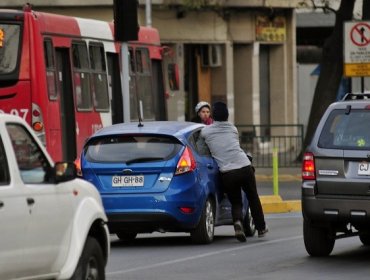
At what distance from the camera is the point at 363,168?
14.1m

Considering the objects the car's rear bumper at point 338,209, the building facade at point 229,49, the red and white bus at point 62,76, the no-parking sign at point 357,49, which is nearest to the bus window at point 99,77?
the red and white bus at point 62,76

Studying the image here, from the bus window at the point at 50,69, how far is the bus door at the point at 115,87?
11.7ft

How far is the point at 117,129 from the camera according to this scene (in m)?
16.8

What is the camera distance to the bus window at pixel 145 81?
2747 centimetres

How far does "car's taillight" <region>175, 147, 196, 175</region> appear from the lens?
1642cm

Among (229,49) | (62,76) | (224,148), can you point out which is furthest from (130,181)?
(229,49)

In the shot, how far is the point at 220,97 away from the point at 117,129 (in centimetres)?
2542

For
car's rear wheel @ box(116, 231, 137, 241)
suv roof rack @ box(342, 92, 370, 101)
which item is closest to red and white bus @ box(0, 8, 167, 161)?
car's rear wheel @ box(116, 231, 137, 241)

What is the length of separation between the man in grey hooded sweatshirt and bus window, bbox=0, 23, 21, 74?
5232 mm

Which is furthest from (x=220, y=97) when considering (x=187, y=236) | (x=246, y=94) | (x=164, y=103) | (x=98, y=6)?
(x=187, y=236)

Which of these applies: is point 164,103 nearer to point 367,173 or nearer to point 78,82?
point 78,82

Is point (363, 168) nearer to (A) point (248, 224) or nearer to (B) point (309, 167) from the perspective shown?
(B) point (309, 167)

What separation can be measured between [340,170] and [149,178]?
3010 mm

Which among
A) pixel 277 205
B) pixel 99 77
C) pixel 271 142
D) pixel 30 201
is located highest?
pixel 30 201
